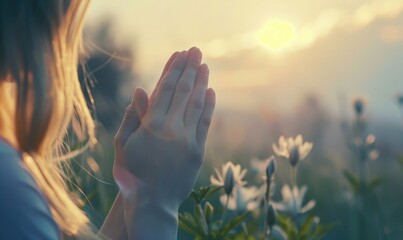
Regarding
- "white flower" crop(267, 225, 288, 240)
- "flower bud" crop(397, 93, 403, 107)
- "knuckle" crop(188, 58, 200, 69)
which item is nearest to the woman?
"knuckle" crop(188, 58, 200, 69)

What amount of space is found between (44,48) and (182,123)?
215mm

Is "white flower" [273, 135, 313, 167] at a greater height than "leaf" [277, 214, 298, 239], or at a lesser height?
greater

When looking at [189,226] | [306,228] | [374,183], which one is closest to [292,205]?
[306,228]

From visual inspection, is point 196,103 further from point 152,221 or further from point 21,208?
point 21,208

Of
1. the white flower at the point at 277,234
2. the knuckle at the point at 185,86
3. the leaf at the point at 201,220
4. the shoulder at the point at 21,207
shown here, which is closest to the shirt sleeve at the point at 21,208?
the shoulder at the point at 21,207

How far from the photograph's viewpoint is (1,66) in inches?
53.4

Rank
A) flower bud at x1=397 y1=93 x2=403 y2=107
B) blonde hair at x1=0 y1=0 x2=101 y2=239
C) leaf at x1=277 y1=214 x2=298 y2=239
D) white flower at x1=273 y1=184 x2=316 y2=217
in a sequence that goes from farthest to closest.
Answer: flower bud at x1=397 y1=93 x2=403 y2=107
white flower at x1=273 y1=184 x2=316 y2=217
leaf at x1=277 y1=214 x2=298 y2=239
blonde hair at x1=0 y1=0 x2=101 y2=239

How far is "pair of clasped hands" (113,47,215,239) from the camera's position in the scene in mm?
1411

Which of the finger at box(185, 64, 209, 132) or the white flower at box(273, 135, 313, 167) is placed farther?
the white flower at box(273, 135, 313, 167)

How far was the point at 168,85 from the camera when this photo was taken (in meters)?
1.45

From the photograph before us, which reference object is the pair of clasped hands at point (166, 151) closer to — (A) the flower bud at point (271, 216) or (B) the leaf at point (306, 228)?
(A) the flower bud at point (271, 216)

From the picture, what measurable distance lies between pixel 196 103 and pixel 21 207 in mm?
326

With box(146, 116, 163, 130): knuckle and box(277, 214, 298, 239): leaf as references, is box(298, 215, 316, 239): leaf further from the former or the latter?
box(146, 116, 163, 130): knuckle

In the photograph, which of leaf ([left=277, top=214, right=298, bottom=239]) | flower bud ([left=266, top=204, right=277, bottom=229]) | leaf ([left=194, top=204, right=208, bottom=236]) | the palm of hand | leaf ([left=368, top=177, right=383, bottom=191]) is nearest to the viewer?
the palm of hand
